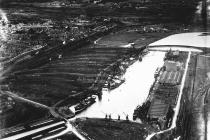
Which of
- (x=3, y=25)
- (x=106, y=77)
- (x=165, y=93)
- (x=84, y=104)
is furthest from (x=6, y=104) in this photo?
(x=3, y=25)

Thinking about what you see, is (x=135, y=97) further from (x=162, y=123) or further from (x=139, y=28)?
(x=139, y=28)

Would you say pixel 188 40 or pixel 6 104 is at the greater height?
pixel 188 40

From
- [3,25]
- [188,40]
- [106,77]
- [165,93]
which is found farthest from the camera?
[3,25]

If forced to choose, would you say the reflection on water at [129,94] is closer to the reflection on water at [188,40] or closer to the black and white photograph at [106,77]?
the black and white photograph at [106,77]

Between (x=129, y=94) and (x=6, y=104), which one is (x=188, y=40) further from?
(x=6, y=104)

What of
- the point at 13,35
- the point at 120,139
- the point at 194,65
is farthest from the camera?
the point at 13,35

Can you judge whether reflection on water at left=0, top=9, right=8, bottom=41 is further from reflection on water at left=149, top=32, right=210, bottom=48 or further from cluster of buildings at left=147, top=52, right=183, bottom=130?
cluster of buildings at left=147, top=52, right=183, bottom=130

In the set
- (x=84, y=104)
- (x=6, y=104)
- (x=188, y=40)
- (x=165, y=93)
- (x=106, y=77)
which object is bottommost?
(x=84, y=104)

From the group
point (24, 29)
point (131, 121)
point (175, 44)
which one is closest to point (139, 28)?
point (175, 44)
